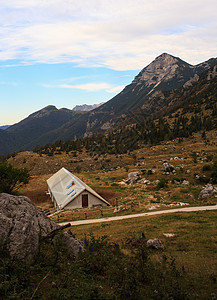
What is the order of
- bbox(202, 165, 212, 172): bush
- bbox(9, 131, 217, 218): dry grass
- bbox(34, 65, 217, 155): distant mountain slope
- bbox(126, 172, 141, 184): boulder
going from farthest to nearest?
1. bbox(34, 65, 217, 155): distant mountain slope
2. bbox(126, 172, 141, 184): boulder
3. bbox(202, 165, 212, 172): bush
4. bbox(9, 131, 217, 218): dry grass

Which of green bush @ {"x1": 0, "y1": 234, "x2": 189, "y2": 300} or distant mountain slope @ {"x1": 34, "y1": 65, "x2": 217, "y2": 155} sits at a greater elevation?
distant mountain slope @ {"x1": 34, "y1": 65, "x2": 217, "y2": 155}

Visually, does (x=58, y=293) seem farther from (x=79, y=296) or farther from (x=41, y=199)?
(x=41, y=199)

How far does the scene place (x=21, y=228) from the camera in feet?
28.6

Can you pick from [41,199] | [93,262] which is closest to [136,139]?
[41,199]

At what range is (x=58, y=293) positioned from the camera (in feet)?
19.3

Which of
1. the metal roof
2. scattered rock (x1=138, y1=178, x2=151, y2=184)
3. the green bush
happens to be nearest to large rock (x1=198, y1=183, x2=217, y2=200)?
scattered rock (x1=138, y1=178, x2=151, y2=184)

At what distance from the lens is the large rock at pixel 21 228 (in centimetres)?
805

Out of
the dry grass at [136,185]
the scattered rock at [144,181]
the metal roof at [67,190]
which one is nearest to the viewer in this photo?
the dry grass at [136,185]

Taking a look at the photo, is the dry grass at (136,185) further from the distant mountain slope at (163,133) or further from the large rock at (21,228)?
the large rock at (21,228)

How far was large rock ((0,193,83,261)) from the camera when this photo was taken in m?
8.05

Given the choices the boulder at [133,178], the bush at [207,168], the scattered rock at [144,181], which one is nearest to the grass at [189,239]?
the scattered rock at [144,181]

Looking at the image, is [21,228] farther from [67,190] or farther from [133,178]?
[133,178]

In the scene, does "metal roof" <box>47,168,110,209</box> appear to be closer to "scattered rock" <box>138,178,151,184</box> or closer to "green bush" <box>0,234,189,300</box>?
"scattered rock" <box>138,178,151,184</box>

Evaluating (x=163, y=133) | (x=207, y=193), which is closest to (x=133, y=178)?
(x=207, y=193)
